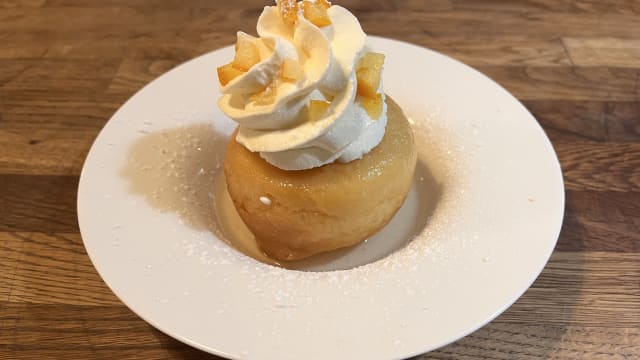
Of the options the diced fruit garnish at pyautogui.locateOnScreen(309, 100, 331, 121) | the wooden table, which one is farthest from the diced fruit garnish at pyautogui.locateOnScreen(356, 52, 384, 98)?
the wooden table

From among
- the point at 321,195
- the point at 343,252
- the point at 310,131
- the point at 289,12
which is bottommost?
the point at 343,252

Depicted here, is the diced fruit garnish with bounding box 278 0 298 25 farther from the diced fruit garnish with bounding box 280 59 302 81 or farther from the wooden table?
the wooden table

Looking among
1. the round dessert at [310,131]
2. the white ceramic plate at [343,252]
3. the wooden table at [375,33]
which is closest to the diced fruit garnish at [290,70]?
the round dessert at [310,131]

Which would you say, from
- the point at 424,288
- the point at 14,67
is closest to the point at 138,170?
the point at 424,288

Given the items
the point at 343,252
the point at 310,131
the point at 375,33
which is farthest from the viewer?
the point at 375,33

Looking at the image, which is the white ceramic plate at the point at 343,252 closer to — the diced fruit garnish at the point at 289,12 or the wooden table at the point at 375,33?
the wooden table at the point at 375,33

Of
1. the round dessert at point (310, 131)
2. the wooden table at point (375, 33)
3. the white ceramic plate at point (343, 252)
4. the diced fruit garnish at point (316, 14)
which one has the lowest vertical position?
the wooden table at point (375, 33)

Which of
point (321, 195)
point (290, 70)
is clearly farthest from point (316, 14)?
point (321, 195)

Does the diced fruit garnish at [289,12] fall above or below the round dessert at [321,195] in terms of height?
above

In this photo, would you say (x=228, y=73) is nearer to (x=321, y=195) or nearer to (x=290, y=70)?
(x=290, y=70)
